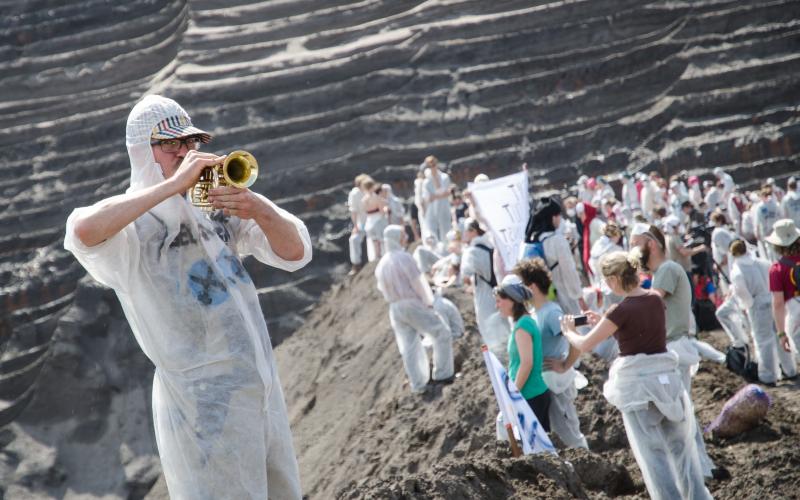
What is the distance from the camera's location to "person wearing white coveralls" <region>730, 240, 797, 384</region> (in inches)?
468

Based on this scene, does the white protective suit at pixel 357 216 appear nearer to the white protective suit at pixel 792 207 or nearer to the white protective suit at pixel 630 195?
the white protective suit at pixel 630 195

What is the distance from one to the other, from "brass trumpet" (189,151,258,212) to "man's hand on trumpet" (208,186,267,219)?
0.02 metres

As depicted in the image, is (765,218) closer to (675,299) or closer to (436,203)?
(436,203)

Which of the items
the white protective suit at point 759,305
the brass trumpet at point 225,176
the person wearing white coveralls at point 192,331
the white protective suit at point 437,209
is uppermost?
the brass trumpet at point 225,176

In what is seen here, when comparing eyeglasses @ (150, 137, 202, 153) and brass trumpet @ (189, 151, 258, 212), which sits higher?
eyeglasses @ (150, 137, 202, 153)

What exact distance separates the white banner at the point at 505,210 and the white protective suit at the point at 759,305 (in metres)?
2.42

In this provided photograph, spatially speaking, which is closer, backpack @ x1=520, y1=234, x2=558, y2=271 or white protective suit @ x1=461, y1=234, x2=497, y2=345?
backpack @ x1=520, y1=234, x2=558, y2=271

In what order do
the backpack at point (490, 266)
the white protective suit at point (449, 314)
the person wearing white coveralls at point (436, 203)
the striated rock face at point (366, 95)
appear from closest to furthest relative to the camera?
the backpack at point (490, 266), the white protective suit at point (449, 314), the person wearing white coveralls at point (436, 203), the striated rock face at point (366, 95)

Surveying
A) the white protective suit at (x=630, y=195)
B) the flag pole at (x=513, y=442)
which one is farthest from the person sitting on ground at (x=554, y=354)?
the white protective suit at (x=630, y=195)

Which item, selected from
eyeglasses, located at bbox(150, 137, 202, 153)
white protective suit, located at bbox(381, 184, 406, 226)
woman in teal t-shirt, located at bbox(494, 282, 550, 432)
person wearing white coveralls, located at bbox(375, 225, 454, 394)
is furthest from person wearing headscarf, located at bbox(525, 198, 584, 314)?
white protective suit, located at bbox(381, 184, 406, 226)

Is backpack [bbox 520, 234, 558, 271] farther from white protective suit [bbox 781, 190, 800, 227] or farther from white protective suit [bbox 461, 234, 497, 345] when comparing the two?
white protective suit [bbox 781, 190, 800, 227]

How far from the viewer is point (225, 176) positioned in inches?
152

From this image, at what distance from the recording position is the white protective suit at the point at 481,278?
11.9 meters

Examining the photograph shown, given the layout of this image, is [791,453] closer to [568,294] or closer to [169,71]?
[568,294]
